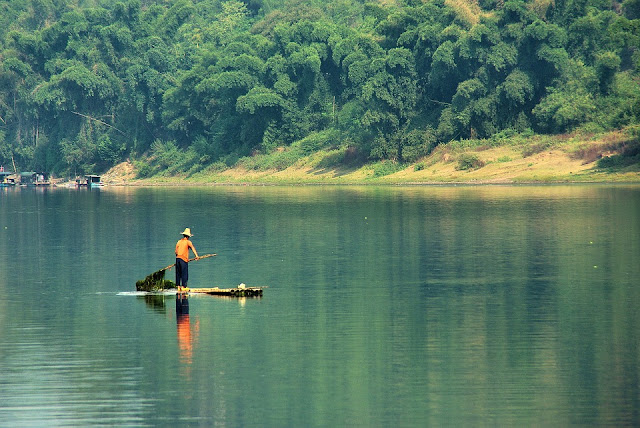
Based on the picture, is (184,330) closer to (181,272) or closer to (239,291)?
(239,291)

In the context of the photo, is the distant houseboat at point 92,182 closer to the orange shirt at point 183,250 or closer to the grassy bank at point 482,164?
the grassy bank at point 482,164

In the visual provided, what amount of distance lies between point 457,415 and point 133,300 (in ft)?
43.3

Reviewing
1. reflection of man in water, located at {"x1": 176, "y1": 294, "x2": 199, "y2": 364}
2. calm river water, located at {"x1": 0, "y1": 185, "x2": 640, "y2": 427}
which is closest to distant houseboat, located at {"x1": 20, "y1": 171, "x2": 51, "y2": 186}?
calm river water, located at {"x1": 0, "y1": 185, "x2": 640, "y2": 427}

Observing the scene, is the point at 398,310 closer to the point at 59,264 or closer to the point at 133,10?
the point at 59,264

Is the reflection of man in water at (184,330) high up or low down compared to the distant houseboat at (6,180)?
down

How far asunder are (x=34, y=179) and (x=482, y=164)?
2555 inches

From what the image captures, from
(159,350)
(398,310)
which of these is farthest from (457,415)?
(398,310)

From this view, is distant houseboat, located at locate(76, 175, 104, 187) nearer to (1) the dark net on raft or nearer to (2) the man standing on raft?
(1) the dark net on raft

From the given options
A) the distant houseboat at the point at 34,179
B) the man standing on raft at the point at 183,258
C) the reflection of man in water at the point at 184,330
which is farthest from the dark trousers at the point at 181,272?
the distant houseboat at the point at 34,179

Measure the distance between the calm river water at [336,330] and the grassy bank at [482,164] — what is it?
36305 mm

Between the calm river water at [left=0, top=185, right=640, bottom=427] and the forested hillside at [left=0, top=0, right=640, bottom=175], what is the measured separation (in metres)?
45.5

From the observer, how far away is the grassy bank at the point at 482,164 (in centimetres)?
8094

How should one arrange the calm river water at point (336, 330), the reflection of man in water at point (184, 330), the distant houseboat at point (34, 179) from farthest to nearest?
the distant houseboat at point (34, 179), the reflection of man in water at point (184, 330), the calm river water at point (336, 330)

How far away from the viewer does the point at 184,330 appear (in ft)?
75.5
